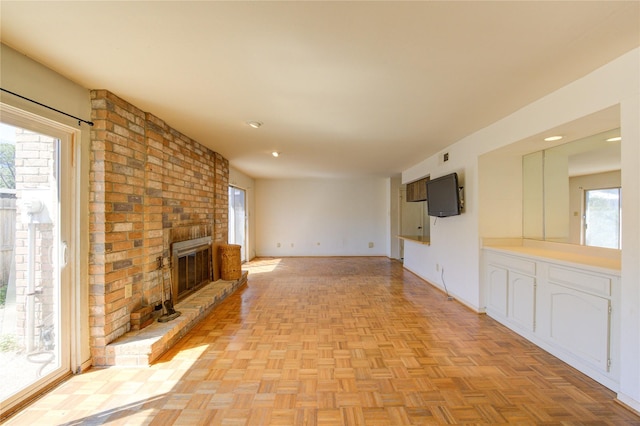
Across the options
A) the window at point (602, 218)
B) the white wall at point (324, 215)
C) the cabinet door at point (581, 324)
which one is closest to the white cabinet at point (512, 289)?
the cabinet door at point (581, 324)

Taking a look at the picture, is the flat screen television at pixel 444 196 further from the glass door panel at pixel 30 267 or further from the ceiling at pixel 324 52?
the glass door panel at pixel 30 267

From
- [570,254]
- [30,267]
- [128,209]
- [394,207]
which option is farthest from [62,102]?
[394,207]

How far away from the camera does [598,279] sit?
6.68ft

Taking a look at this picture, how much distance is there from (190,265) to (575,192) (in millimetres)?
4553

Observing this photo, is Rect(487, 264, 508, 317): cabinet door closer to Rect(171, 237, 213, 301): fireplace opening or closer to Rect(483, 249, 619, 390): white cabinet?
Rect(483, 249, 619, 390): white cabinet

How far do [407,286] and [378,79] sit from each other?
144 inches

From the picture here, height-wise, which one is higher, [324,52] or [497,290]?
[324,52]

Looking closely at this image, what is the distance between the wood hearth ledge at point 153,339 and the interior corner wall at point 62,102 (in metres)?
0.23

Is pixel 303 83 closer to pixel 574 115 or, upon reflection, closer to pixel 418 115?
pixel 418 115

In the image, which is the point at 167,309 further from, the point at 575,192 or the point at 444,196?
the point at 575,192

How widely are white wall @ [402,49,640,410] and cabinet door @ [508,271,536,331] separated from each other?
50cm

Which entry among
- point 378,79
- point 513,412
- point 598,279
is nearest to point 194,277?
point 378,79

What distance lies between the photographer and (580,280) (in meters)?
2.18

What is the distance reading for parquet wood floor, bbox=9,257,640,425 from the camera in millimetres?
1693
